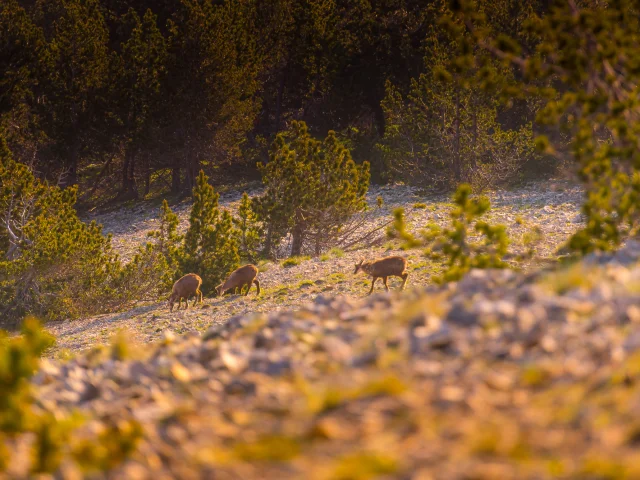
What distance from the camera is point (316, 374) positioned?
506 cm

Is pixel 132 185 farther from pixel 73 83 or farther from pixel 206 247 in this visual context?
pixel 206 247

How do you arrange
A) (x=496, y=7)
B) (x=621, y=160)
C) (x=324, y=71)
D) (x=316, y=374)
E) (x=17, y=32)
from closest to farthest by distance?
(x=316, y=374) → (x=621, y=160) → (x=17, y=32) → (x=496, y=7) → (x=324, y=71)

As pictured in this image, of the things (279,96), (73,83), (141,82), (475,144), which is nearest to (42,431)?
(475,144)

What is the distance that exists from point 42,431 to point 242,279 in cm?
1339

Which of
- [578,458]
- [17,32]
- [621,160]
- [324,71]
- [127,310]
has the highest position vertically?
[17,32]

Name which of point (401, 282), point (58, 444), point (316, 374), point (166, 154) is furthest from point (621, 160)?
point (166, 154)

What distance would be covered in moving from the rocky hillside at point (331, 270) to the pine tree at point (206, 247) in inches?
39.3

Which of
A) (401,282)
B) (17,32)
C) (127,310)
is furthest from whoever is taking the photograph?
(17,32)

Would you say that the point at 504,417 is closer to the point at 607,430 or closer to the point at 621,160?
the point at 607,430

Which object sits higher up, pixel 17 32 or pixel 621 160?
pixel 17 32

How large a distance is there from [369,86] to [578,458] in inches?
1351

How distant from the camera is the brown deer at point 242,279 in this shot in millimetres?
17578

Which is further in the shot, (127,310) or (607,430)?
(127,310)

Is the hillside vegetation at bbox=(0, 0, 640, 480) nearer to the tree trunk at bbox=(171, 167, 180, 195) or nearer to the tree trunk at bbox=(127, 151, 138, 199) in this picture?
the tree trunk at bbox=(127, 151, 138, 199)
